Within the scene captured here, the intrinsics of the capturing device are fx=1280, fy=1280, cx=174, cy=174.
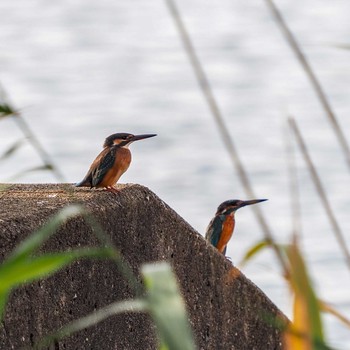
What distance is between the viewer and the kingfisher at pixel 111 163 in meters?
4.47

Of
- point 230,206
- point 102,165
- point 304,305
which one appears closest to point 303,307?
point 304,305

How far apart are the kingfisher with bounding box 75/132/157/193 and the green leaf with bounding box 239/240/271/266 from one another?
2.40m

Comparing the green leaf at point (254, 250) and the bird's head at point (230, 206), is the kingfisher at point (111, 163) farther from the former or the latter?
the green leaf at point (254, 250)

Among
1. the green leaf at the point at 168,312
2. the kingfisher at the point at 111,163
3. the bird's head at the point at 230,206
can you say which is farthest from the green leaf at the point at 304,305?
the bird's head at the point at 230,206

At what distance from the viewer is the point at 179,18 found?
1.70 m

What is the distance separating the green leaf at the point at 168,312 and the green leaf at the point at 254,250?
169mm

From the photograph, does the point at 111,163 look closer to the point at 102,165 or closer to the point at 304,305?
the point at 102,165

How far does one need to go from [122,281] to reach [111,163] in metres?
1.61

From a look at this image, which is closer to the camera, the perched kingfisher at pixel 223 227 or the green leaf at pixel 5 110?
the green leaf at pixel 5 110

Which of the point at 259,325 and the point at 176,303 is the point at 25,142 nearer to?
the point at 176,303

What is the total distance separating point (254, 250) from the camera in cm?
171

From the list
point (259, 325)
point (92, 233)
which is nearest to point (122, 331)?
point (92, 233)

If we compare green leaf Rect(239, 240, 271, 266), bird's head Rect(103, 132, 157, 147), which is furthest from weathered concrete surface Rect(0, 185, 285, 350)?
bird's head Rect(103, 132, 157, 147)

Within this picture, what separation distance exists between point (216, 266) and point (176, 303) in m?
2.19
